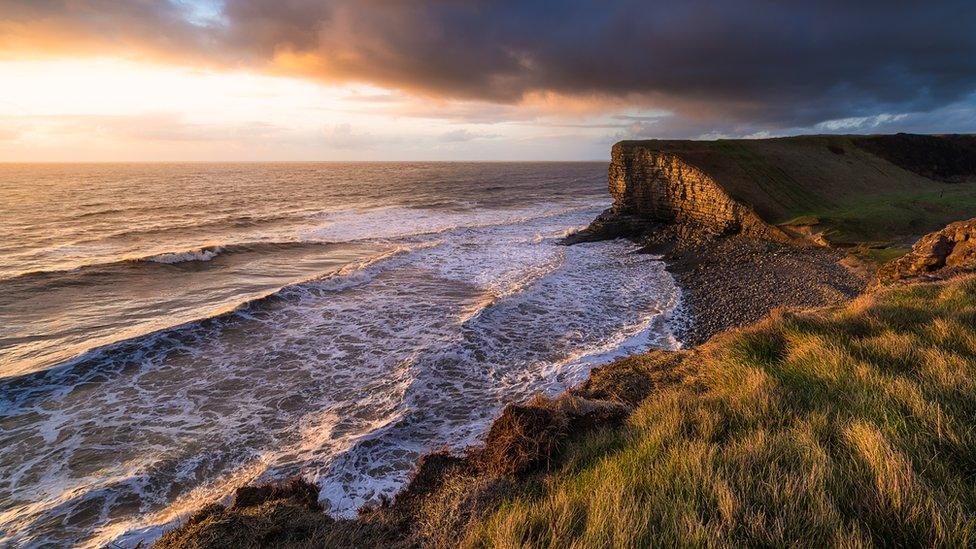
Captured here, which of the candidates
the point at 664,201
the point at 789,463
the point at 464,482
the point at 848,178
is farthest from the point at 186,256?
the point at 848,178

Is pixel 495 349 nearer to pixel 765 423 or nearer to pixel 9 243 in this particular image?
pixel 765 423

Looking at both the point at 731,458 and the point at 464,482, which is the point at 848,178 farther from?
the point at 464,482

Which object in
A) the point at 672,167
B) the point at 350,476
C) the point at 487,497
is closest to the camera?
the point at 487,497

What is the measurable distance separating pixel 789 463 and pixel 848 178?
4402 cm

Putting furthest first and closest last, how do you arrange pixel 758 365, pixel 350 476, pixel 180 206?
pixel 180 206, pixel 350 476, pixel 758 365

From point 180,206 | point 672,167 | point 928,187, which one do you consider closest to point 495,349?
point 672,167

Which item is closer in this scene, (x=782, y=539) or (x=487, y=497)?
(x=782, y=539)

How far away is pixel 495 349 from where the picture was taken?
13.7 m

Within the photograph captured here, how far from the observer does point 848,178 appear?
3781 centimetres

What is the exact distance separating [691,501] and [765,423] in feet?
6.59

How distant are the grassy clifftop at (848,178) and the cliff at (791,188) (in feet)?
0.32

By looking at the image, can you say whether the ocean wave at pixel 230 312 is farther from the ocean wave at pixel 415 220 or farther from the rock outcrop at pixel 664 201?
the rock outcrop at pixel 664 201

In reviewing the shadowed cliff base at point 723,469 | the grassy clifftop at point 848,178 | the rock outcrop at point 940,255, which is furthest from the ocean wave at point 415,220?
the shadowed cliff base at point 723,469

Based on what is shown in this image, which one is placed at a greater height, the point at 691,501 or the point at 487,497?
the point at 691,501
